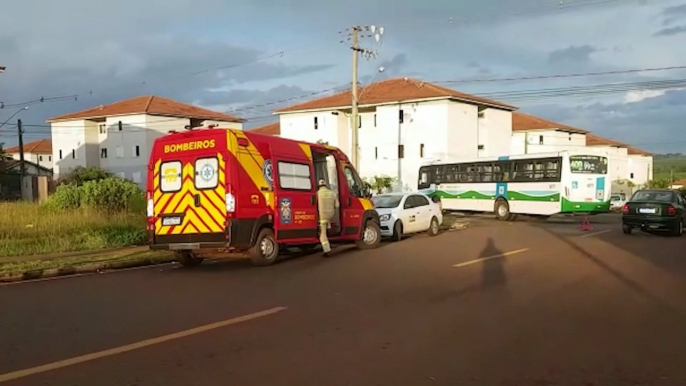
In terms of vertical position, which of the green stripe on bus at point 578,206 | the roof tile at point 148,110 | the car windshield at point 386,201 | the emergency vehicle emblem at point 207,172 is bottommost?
the green stripe on bus at point 578,206

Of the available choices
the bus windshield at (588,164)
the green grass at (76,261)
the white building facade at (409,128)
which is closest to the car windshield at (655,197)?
the bus windshield at (588,164)

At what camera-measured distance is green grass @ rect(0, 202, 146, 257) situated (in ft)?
54.6

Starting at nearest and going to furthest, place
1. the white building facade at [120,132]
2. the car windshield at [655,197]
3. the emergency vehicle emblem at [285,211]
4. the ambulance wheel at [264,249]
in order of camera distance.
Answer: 1. the ambulance wheel at [264,249]
2. the emergency vehicle emblem at [285,211]
3. the car windshield at [655,197]
4. the white building facade at [120,132]

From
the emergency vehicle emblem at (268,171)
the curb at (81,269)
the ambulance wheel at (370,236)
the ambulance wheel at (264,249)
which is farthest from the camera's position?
the ambulance wheel at (370,236)

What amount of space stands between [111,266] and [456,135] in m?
44.6

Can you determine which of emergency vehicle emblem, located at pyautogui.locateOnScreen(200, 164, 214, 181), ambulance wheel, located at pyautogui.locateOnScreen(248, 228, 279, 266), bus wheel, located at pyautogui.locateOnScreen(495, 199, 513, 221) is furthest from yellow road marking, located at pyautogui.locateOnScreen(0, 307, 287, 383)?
bus wheel, located at pyautogui.locateOnScreen(495, 199, 513, 221)

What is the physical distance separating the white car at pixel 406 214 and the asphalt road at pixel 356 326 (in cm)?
669

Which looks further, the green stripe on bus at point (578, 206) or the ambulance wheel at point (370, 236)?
the green stripe on bus at point (578, 206)

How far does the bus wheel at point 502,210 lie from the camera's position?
32.8 metres

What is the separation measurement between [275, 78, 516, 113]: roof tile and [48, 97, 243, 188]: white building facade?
8.55 m

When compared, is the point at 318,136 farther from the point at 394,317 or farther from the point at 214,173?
the point at 394,317

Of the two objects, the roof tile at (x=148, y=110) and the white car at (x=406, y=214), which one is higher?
the roof tile at (x=148, y=110)

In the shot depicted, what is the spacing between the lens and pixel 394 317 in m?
7.91

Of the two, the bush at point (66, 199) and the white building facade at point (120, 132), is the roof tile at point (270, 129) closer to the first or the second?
the white building facade at point (120, 132)
